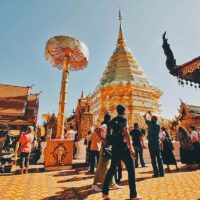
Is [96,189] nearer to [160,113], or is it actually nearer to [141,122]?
[141,122]

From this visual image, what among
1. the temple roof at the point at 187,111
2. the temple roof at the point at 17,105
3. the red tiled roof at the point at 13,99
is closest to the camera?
the temple roof at the point at 17,105

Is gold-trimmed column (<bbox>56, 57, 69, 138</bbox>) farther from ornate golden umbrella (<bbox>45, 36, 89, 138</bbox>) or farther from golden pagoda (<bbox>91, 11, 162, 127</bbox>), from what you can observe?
golden pagoda (<bbox>91, 11, 162, 127</bbox>)

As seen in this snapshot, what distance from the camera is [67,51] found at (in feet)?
32.2

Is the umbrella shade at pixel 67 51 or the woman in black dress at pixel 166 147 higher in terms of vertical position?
the umbrella shade at pixel 67 51

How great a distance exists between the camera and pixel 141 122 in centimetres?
2441

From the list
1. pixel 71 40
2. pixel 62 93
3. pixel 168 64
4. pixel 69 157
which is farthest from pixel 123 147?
pixel 71 40

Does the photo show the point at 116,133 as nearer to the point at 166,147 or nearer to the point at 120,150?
the point at 120,150

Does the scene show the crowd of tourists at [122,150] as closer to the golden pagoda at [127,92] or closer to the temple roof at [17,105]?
the temple roof at [17,105]

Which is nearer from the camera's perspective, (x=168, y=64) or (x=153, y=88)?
(x=168, y=64)

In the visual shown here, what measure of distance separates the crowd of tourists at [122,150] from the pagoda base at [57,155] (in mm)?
1122

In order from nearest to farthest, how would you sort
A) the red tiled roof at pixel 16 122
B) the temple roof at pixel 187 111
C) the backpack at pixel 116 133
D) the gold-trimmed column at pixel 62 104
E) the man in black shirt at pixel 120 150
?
1. the man in black shirt at pixel 120 150
2. the backpack at pixel 116 133
3. the gold-trimmed column at pixel 62 104
4. the red tiled roof at pixel 16 122
5. the temple roof at pixel 187 111

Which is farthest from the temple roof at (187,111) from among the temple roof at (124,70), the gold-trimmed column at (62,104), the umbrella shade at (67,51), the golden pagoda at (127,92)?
the gold-trimmed column at (62,104)

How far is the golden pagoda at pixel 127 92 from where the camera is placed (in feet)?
86.1

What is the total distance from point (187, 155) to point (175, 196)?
4525mm
